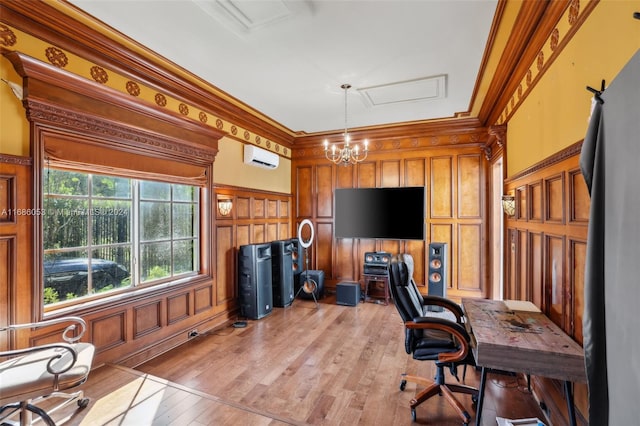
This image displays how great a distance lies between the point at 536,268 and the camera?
243 centimetres

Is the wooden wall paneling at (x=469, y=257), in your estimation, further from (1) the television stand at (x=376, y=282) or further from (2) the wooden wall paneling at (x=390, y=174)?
(2) the wooden wall paneling at (x=390, y=174)

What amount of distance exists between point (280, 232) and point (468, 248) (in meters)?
3.22

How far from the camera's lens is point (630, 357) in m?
0.71

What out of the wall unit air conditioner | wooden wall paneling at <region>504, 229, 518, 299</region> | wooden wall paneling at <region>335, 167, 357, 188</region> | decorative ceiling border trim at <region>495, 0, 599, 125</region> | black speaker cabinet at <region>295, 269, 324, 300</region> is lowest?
black speaker cabinet at <region>295, 269, 324, 300</region>

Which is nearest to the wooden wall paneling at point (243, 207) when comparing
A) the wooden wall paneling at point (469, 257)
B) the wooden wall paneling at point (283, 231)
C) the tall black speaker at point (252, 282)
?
the tall black speaker at point (252, 282)

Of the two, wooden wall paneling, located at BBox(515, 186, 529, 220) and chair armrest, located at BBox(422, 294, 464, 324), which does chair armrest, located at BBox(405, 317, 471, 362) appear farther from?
wooden wall paneling, located at BBox(515, 186, 529, 220)

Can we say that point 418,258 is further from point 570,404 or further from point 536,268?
point 570,404

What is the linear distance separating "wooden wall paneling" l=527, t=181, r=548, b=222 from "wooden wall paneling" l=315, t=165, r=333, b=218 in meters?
3.44

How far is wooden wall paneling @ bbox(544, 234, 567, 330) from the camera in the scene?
1932 mm

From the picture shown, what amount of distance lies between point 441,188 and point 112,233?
4.59m

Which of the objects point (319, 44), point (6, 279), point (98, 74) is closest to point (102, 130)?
point (98, 74)

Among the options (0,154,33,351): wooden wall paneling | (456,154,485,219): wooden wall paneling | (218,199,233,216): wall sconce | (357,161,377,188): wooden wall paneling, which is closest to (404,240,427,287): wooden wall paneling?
(456,154,485,219): wooden wall paneling

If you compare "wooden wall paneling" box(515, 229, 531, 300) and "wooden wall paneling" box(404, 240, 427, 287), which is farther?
"wooden wall paneling" box(404, 240, 427, 287)

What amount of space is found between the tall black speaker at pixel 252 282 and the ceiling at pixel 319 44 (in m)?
2.06
